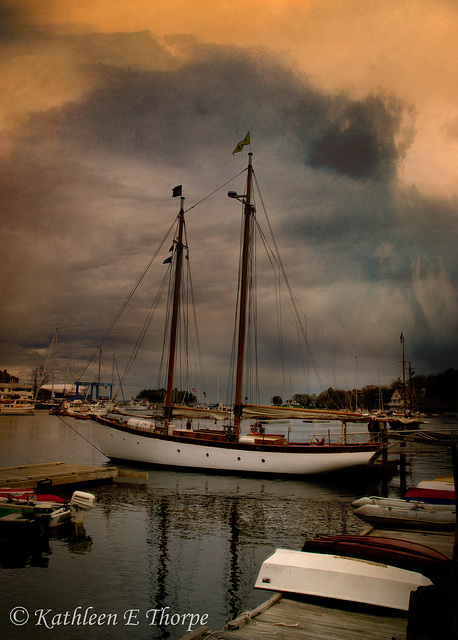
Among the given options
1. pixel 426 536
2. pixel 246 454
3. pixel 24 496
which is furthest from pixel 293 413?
pixel 24 496

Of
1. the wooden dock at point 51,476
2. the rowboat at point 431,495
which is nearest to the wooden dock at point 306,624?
the rowboat at point 431,495

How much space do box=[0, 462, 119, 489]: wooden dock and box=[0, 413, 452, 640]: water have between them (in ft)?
2.98

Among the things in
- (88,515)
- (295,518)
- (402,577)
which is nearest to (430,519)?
(295,518)

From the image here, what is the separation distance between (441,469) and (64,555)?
134 feet

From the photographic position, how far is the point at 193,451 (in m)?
33.8

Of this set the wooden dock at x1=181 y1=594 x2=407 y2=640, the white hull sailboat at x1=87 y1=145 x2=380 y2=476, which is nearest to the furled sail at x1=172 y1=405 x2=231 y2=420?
the white hull sailboat at x1=87 y1=145 x2=380 y2=476

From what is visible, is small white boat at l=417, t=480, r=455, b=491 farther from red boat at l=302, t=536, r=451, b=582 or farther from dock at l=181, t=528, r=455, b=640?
dock at l=181, t=528, r=455, b=640

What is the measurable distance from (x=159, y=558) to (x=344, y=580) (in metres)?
8.20

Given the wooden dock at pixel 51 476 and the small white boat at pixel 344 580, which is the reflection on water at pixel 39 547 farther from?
the small white boat at pixel 344 580

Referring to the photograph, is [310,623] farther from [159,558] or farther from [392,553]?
[159,558]

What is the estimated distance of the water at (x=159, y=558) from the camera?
36.5ft

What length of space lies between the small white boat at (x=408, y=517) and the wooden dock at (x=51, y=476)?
50.0 feet

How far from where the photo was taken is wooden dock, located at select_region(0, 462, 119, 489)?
22.4 metres

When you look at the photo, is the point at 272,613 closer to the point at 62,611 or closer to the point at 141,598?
the point at 141,598
